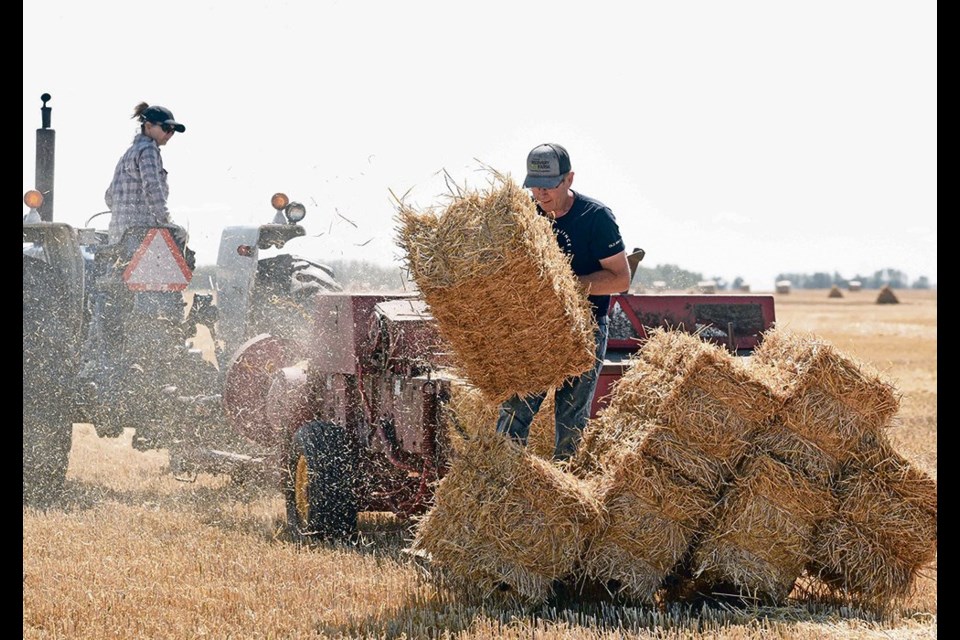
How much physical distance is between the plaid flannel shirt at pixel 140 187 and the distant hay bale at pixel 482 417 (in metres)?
3.90

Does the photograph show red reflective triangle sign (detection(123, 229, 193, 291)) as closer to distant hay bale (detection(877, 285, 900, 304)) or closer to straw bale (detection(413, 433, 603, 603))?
straw bale (detection(413, 433, 603, 603))

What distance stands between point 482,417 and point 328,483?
1463 mm

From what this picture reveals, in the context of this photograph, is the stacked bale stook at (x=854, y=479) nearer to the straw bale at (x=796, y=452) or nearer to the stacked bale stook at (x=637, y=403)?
the straw bale at (x=796, y=452)

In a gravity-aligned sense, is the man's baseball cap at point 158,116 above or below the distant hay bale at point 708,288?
above

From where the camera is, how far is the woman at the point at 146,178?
9.36 meters

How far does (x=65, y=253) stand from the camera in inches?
376

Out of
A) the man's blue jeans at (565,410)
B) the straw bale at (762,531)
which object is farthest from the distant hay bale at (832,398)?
the man's blue jeans at (565,410)

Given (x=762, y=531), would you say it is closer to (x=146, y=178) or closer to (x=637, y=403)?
(x=637, y=403)

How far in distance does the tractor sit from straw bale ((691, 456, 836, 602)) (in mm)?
1299

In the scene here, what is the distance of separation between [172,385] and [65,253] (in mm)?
1433

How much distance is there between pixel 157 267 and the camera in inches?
363

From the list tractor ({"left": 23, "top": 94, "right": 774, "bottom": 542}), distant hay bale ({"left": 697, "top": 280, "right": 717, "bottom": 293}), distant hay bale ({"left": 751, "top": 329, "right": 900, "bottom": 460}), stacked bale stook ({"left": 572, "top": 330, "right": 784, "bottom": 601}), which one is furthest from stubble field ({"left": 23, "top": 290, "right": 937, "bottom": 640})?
distant hay bale ({"left": 697, "top": 280, "right": 717, "bottom": 293})
